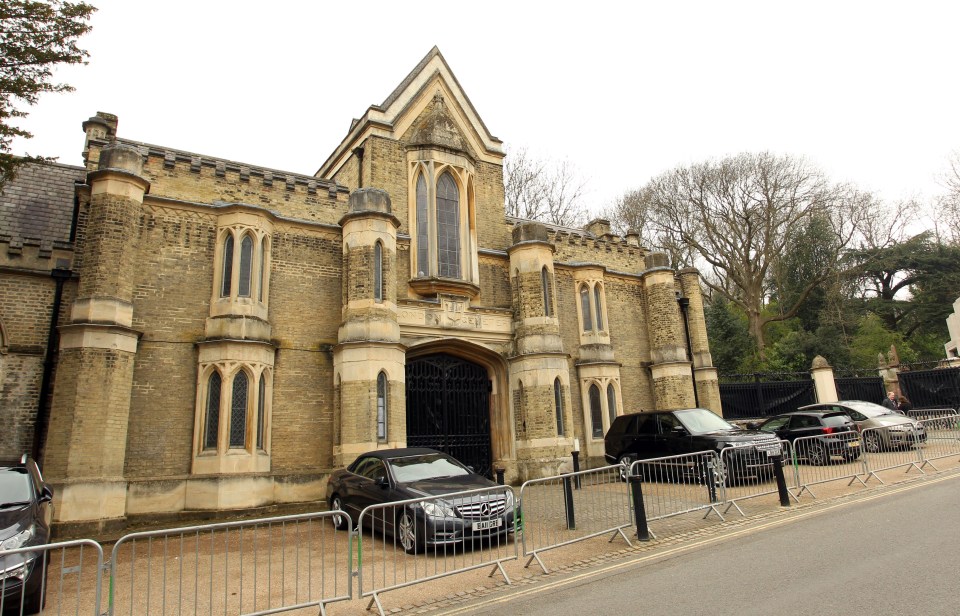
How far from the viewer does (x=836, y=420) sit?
49.1ft

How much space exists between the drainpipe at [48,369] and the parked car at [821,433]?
15.3 m

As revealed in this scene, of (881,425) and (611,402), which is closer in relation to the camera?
(881,425)

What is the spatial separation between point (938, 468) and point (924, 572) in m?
9.17

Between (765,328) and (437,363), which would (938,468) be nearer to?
(437,363)

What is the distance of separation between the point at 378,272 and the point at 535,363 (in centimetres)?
496

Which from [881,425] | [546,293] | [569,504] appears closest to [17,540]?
[569,504]

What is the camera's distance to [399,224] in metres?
14.6

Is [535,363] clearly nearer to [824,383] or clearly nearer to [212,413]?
[212,413]

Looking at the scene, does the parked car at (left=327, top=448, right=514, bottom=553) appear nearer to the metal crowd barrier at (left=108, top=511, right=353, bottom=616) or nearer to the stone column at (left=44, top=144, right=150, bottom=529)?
the metal crowd barrier at (left=108, top=511, right=353, bottom=616)

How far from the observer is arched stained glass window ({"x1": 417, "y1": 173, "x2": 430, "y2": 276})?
51.9 ft

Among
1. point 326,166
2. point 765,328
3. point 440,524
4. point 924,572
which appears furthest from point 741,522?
point 765,328

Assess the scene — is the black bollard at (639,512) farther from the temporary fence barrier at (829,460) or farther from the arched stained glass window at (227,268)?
the arched stained glass window at (227,268)

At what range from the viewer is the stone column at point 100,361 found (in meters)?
10.1

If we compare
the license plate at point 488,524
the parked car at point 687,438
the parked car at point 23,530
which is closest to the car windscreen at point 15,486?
the parked car at point 23,530
